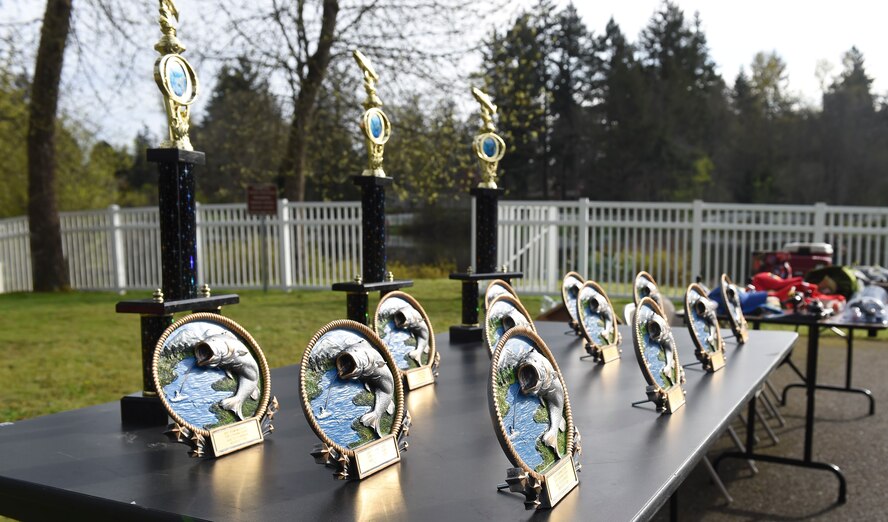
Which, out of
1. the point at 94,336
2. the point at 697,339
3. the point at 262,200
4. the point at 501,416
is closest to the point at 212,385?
the point at 501,416

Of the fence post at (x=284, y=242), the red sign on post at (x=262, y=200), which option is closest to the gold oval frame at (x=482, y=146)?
the red sign on post at (x=262, y=200)

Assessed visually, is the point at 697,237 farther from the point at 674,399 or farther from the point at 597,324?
the point at 674,399

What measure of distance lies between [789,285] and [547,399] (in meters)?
3.55

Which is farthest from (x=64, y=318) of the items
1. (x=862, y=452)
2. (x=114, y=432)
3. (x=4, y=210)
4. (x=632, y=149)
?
(x=632, y=149)

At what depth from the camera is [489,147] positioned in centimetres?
310

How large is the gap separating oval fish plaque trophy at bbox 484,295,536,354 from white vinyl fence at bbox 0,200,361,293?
9.16 meters

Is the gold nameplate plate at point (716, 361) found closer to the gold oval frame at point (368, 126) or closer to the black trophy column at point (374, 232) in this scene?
the black trophy column at point (374, 232)

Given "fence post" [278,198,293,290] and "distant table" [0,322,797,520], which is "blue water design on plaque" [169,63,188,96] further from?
"fence post" [278,198,293,290]

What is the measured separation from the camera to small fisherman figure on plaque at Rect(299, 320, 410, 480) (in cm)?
126

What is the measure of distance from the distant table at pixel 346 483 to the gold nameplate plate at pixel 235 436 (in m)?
0.02

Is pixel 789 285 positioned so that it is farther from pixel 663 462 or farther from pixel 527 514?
pixel 527 514

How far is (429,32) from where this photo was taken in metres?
11.5

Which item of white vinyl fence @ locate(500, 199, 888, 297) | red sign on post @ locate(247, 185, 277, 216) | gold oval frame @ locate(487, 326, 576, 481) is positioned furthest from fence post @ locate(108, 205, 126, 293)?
gold oval frame @ locate(487, 326, 576, 481)

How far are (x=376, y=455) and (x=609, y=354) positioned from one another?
4.44 feet
